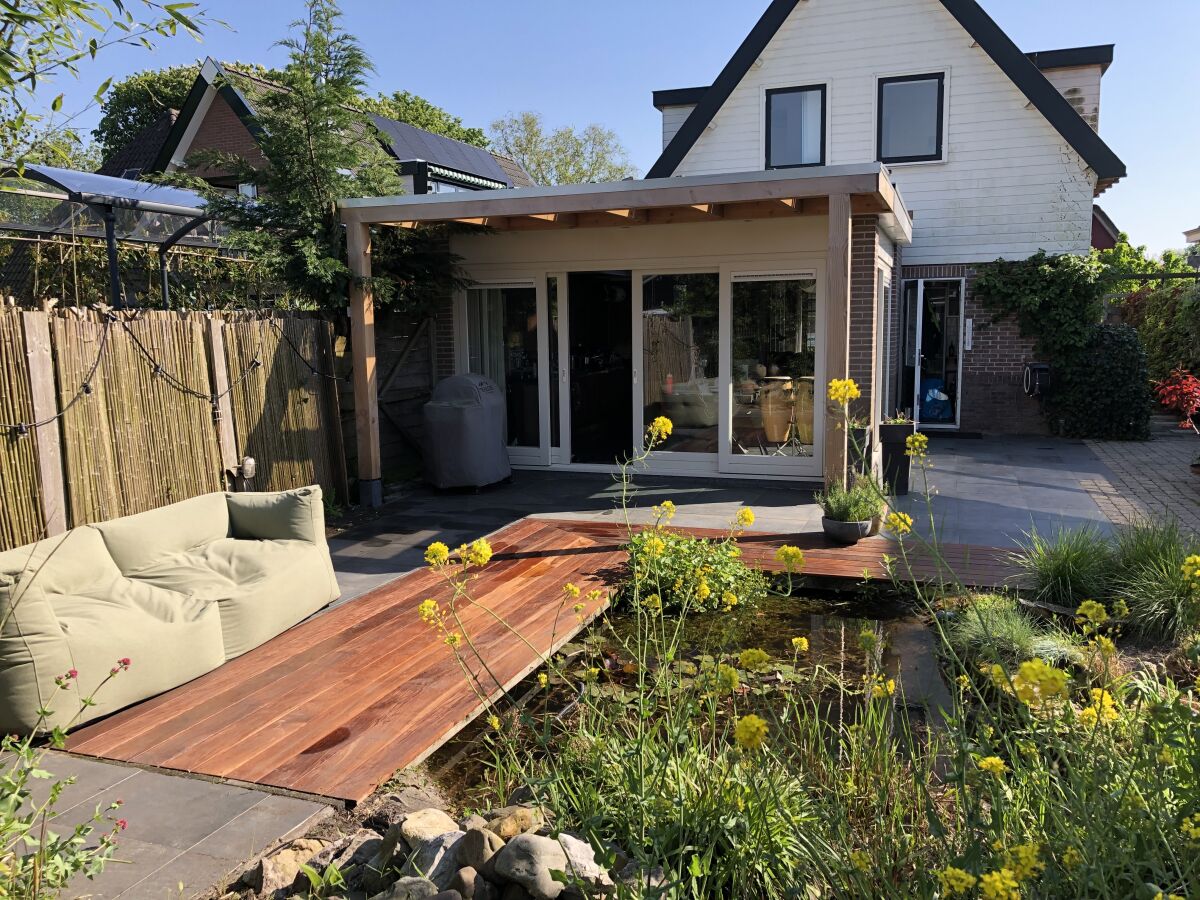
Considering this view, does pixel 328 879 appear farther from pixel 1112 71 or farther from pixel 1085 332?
pixel 1112 71

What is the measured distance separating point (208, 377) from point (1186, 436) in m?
12.5

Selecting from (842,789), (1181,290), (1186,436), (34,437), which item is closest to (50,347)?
(34,437)

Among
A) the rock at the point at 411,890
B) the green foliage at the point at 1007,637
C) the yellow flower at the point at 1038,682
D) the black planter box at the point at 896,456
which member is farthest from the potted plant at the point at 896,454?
the yellow flower at the point at 1038,682

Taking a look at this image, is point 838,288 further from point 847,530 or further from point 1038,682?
point 1038,682

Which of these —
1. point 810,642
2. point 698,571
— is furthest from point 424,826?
point 810,642

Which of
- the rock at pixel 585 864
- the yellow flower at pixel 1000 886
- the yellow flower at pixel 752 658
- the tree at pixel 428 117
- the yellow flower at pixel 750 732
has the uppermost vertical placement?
the tree at pixel 428 117

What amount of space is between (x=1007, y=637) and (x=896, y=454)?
4139mm

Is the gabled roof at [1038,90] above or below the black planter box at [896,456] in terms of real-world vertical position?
above

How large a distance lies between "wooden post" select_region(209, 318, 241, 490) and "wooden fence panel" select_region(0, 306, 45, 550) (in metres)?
1.64

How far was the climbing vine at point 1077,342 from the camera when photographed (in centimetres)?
1229

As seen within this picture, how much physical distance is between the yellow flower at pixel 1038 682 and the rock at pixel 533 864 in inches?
48.3

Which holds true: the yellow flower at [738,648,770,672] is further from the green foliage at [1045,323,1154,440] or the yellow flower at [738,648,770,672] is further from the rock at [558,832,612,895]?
the green foliage at [1045,323,1154,440]

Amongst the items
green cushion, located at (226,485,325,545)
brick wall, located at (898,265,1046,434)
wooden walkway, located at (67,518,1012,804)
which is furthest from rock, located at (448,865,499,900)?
brick wall, located at (898,265,1046,434)

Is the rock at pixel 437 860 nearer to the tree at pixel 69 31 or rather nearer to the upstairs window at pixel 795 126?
the tree at pixel 69 31
